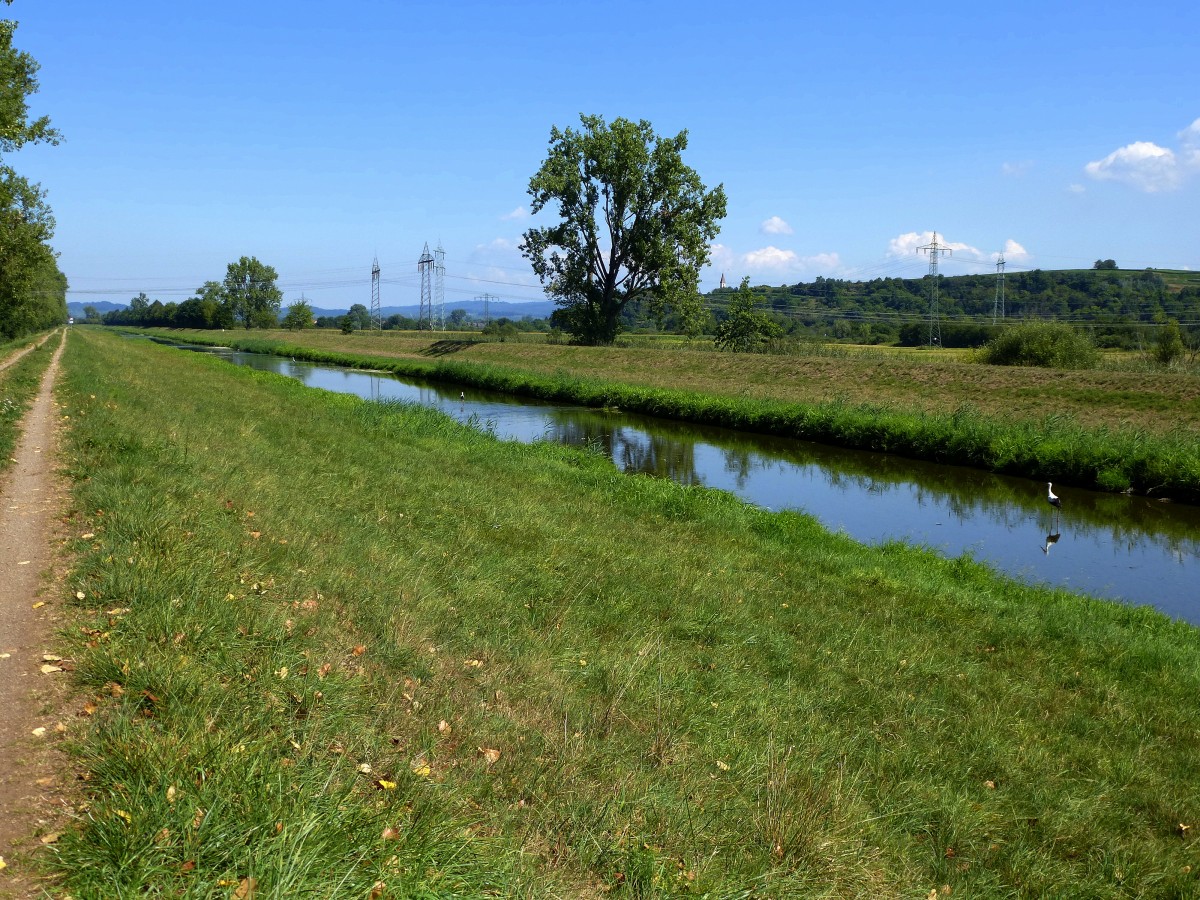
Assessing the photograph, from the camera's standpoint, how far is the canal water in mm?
13039

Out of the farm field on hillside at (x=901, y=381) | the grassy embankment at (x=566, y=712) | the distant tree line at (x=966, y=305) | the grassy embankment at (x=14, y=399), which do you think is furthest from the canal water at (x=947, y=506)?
the distant tree line at (x=966, y=305)

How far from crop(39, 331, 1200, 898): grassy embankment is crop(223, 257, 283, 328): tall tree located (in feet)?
521

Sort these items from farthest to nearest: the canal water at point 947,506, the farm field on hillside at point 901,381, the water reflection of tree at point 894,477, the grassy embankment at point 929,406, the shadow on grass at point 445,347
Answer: the shadow on grass at point 445,347, the farm field on hillside at point 901,381, the grassy embankment at point 929,406, the water reflection of tree at point 894,477, the canal water at point 947,506

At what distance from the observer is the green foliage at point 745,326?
5334cm

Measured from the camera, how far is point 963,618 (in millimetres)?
9086

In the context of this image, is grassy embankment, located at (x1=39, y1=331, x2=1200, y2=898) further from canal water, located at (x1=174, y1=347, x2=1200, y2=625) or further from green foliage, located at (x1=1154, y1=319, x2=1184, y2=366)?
green foliage, located at (x1=1154, y1=319, x2=1184, y2=366)

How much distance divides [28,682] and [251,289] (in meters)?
170

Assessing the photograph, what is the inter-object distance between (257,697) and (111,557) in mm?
2433

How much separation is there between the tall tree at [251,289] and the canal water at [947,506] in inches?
5582

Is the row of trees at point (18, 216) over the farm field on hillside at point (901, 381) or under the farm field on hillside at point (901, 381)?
over

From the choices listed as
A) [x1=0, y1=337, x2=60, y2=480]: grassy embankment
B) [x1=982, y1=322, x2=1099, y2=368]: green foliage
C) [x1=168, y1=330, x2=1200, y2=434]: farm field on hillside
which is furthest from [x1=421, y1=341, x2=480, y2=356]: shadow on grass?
[x1=982, y1=322, x2=1099, y2=368]: green foliage

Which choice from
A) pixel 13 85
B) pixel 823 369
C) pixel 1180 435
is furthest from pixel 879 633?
pixel 823 369

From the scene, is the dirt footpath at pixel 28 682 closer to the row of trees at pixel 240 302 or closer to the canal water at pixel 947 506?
the canal water at pixel 947 506

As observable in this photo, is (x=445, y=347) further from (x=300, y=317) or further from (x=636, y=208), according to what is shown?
(x=300, y=317)
